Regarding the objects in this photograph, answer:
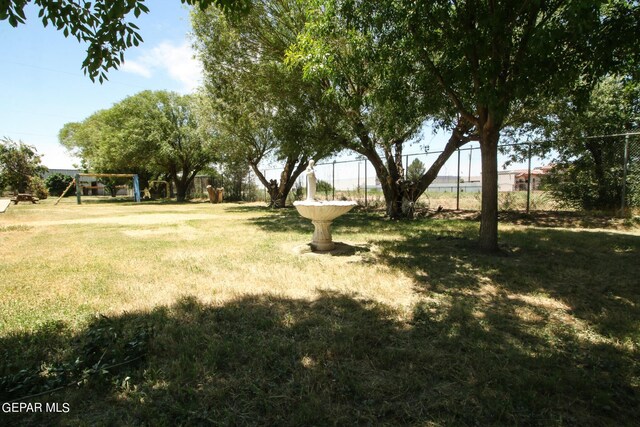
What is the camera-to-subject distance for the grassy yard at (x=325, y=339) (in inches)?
84.0

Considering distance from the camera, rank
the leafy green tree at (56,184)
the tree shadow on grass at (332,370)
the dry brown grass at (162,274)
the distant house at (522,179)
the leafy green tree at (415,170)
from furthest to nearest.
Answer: the leafy green tree at (56,184), the leafy green tree at (415,170), the distant house at (522,179), the dry brown grass at (162,274), the tree shadow on grass at (332,370)

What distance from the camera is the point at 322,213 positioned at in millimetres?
6578

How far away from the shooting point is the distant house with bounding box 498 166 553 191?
38.3 feet

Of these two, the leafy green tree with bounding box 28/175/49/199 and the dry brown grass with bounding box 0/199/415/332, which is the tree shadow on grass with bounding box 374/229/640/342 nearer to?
the dry brown grass with bounding box 0/199/415/332

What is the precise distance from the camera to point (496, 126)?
6.06m

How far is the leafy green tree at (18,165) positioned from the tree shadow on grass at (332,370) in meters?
34.6

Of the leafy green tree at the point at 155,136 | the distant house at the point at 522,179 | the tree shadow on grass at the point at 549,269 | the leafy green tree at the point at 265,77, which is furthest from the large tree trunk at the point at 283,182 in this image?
the tree shadow on grass at the point at 549,269

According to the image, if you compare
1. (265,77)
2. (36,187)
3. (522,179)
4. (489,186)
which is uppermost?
(265,77)

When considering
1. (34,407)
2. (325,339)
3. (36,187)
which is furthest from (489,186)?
(36,187)

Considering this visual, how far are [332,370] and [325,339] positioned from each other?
0.47 metres

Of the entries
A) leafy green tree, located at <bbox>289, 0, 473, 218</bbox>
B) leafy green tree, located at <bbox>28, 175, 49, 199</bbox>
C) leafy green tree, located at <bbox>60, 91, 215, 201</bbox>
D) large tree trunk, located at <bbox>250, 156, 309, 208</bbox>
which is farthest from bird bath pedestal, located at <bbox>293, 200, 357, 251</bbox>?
leafy green tree, located at <bbox>28, 175, 49, 199</bbox>

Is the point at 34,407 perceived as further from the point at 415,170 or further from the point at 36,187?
the point at 36,187

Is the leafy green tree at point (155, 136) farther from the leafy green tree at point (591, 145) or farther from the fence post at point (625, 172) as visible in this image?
the fence post at point (625, 172)

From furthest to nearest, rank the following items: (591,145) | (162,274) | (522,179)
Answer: (522,179) < (591,145) < (162,274)
